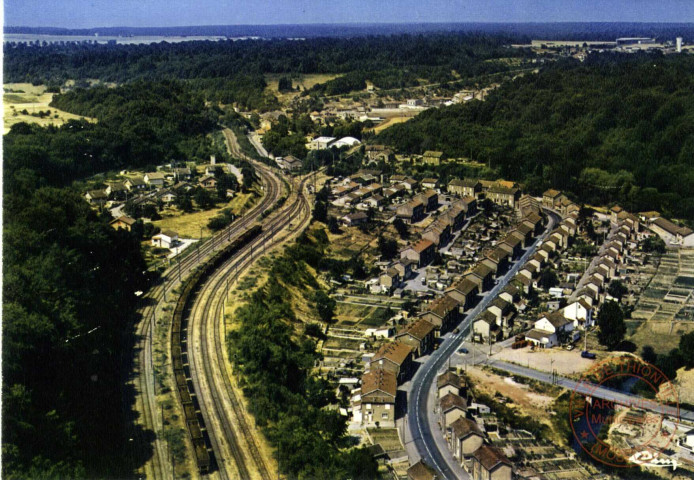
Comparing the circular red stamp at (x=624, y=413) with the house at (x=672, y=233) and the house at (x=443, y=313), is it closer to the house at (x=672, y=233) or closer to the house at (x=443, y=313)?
the house at (x=443, y=313)

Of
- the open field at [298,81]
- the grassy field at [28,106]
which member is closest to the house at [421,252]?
the grassy field at [28,106]

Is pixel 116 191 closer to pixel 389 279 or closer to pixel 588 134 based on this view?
pixel 389 279

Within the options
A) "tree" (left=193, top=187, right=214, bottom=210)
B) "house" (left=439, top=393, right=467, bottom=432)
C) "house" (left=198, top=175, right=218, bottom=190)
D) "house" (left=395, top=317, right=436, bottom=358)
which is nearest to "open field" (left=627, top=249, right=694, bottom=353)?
"house" (left=395, top=317, right=436, bottom=358)

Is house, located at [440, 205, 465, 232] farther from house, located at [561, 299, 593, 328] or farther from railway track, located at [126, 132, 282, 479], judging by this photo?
house, located at [561, 299, 593, 328]

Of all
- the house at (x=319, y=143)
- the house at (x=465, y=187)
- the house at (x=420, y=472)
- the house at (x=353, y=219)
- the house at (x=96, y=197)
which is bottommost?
the house at (x=420, y=472)

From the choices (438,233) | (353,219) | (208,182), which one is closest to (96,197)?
(208,182)

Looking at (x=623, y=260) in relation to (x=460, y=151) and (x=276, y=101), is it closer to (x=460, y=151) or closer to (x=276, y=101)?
(x=460, y=151)

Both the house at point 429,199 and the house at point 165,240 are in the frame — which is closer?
the house at point 165,240
